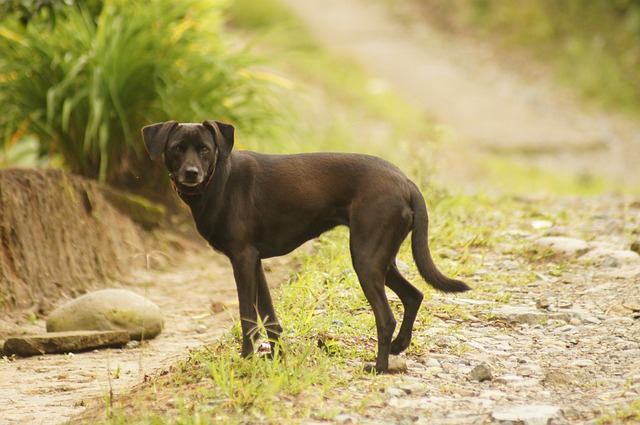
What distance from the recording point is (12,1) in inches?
215

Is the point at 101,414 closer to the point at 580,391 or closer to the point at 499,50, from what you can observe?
the point at 580,391

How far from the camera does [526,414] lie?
10.9ft

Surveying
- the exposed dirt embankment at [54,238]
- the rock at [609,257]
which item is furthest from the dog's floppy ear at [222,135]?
the rock at [609,257]

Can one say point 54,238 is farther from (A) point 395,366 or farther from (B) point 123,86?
(A) point 395,366

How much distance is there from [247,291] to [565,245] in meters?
2.83

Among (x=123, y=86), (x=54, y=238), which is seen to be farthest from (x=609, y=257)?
(x=123, y=86)

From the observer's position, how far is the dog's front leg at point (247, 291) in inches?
150

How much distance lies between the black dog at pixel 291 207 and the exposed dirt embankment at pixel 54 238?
7.03 feet

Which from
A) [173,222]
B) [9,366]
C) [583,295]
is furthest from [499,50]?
[9,366]

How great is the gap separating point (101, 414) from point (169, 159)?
1056 millimetres

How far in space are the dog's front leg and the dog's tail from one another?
2.25 feet

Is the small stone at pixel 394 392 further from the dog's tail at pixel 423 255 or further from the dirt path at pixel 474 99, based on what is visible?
the dirt path at pixel 474 99

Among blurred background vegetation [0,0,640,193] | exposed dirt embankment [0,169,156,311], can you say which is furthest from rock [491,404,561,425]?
blurred background vegetation [0,0,640,193]

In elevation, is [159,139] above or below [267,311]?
above
